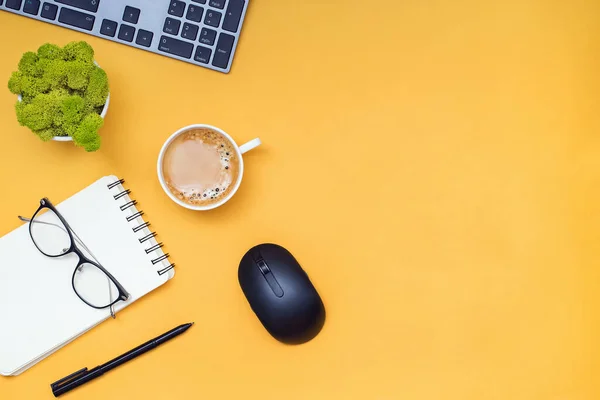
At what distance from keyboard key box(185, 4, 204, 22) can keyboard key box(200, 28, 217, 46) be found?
2 cm

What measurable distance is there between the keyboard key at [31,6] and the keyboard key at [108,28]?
0.30 ft

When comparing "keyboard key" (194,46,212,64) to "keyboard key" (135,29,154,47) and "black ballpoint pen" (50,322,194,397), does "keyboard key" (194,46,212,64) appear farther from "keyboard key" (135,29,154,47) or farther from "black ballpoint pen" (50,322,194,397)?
"black ballpoint pen" (50,322,194,397)

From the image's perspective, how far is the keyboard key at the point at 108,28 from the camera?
74 centimetres

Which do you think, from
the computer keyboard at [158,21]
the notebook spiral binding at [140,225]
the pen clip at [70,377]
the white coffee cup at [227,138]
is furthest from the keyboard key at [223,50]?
the pen clip at [70,377]

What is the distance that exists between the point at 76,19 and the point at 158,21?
0.38 ft

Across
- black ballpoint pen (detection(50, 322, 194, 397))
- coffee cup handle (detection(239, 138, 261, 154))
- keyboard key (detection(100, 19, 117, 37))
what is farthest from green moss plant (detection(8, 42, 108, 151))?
black ballpoint pen (detection(50, 322, 194, 397))

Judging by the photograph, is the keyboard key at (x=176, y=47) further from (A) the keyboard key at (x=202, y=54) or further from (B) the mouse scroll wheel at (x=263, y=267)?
(B) the mouse scroll wheel at (x=263, y=267)

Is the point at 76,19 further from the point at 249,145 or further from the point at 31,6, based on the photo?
the point at 249,145

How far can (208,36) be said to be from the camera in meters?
0.75

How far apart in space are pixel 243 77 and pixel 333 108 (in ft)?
0.46

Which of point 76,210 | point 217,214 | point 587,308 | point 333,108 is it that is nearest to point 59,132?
point 76,210

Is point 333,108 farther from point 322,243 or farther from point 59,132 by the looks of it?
point 59,132

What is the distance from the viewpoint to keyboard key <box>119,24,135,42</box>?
743 mm

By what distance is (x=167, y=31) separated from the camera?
29.3 inches
